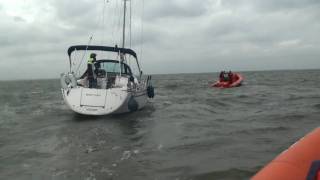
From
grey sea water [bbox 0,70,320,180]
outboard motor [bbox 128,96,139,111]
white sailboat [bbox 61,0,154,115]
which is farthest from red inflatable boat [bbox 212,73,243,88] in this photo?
outboard motor [bbox 128,96,139,111]

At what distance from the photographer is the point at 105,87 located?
17.3 meters

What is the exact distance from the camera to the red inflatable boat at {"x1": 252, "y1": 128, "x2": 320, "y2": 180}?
14.3 feet

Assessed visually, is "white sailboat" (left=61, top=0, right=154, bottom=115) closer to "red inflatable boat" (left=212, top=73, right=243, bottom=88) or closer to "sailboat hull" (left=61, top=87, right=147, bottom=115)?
"sailboat hull" (left=61, top=87, right=147, bottom=115)

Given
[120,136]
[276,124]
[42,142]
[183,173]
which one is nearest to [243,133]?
[276,124]

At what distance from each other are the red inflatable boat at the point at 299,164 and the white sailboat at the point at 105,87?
10916 mm

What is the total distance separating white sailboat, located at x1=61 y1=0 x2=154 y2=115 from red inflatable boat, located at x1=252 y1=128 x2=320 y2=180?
35.8 feet

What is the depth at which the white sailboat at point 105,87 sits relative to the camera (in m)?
15.3

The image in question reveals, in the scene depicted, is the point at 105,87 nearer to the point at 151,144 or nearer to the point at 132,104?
the point at 132,104

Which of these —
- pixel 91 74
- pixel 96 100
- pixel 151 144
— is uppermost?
pixel 91 74

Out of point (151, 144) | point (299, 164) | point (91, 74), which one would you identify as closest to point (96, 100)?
point (91, 74)

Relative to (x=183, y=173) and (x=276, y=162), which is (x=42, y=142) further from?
(x=276, y=162)

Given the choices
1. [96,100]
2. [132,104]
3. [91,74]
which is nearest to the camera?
[96,100]

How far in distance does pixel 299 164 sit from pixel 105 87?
524 inches

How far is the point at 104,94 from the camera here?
15.2 meters
